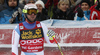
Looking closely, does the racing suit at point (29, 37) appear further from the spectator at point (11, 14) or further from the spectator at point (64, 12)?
the spectator at point (64, 12)

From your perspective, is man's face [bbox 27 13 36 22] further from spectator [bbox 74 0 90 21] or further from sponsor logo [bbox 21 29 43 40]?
spectator [bbox 74 0 90 21]

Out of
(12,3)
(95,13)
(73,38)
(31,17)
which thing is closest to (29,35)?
(31,17)

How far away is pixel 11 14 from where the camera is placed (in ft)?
14.1

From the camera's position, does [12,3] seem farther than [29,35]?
Yes

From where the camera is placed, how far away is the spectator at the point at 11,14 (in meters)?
4.12

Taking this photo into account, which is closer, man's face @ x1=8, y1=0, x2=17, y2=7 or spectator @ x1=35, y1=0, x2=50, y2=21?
man's face @ x1=8, y1=0, x2=17, y2=7

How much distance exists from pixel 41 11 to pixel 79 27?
4.79 ft

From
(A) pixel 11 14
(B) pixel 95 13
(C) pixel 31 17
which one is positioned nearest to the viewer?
(C) pixel 31 17

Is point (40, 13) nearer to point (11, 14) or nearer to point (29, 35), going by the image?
point (11, 14)

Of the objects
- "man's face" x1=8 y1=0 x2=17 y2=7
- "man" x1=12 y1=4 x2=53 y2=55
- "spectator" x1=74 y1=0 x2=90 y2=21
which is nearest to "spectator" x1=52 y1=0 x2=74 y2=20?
"spectator" x1=74 y1=0 x2=90 y2=21

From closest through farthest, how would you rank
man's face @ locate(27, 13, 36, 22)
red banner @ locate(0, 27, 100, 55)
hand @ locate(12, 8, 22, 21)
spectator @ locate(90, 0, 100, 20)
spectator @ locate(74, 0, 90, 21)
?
man's face @ locate(27, 13, 36, 22) → red banner @ locate(0, 27, 100, 55) → hand @ locate(12, 8, 22, 21) → spectator @ locate(74, 0, 90, 21) → spectator @ locate(90, 0, 100, 20)

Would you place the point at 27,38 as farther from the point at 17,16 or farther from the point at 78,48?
the point at 17,16

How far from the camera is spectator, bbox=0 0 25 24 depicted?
4.12 m

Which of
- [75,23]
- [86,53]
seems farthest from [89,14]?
[86,53]
